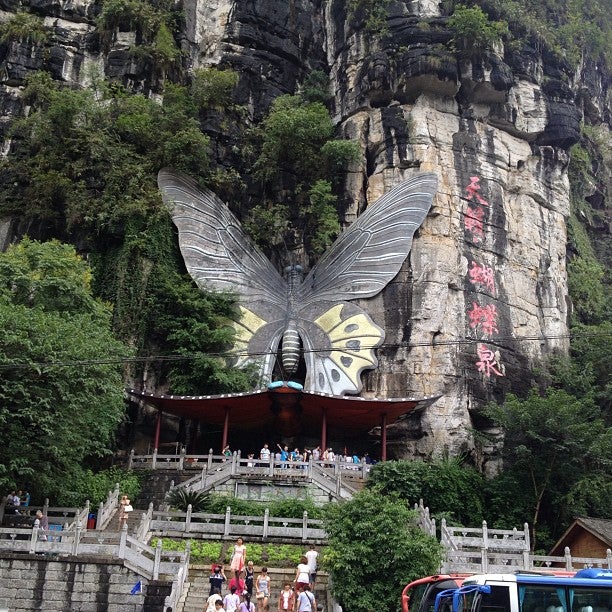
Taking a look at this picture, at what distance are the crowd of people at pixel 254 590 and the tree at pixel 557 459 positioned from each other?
29.6ft

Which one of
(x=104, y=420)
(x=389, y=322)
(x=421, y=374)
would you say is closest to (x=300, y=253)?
(x=389, y=322)

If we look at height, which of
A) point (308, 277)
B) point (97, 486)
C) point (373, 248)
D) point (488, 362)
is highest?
point (373, 248)

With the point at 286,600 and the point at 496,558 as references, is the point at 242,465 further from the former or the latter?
the point at 286,600

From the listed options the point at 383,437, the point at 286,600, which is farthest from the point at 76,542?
the point at 383,437

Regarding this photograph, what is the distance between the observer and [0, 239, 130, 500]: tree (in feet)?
61.5

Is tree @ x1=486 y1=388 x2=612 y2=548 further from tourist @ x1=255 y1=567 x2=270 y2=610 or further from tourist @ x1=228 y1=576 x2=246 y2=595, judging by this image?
tourist @ x1=228 y1=576 x2=246 y2=595

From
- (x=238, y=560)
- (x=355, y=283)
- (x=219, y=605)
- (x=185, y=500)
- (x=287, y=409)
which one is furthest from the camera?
(x=355, y=283)

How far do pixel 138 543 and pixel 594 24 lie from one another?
34959mm

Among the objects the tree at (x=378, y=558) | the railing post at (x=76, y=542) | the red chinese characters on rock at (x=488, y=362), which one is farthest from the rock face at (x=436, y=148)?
the railing post at (x=76, y=542)

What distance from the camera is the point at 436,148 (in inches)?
1215

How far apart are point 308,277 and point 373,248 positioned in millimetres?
2428

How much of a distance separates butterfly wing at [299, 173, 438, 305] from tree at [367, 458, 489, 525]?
6755mm

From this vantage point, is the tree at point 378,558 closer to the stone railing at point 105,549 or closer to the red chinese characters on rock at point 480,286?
the stone railing at point 105,549

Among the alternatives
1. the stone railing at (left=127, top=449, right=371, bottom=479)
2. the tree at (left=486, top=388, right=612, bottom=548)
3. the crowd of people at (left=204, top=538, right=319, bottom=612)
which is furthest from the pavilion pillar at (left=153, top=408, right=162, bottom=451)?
the tree at (left=486, top=388, right=612, bottom=548)
